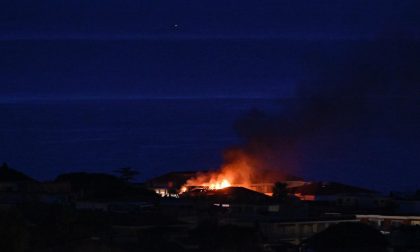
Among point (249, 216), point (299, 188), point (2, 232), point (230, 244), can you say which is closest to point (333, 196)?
point (299, 188)

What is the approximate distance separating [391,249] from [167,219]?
9.50 meters

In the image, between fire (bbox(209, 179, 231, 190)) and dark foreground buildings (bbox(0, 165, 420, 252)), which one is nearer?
dark foreground buildings (bbox(0, 165, 420, 252))

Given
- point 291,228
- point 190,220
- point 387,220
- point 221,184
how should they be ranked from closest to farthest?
point 291,228
point 190,220
point 387,220
point 221,184

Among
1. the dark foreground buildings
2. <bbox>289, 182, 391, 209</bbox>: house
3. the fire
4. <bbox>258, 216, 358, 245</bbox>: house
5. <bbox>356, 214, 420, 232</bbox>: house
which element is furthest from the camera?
the fire

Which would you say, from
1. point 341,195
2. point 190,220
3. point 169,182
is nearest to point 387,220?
point 190,220

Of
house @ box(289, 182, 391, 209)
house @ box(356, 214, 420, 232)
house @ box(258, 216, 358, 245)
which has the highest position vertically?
house @ box(289, 182, 391, 209)

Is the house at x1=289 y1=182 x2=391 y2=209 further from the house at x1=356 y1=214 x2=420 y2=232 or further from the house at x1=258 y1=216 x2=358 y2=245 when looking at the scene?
the house at x1=258 y1=216 x2=358 y2=245

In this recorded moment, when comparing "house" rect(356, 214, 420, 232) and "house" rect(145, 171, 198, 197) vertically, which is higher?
"house" rect(145, 171, 198, 197)

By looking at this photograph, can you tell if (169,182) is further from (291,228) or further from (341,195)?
(291,228)

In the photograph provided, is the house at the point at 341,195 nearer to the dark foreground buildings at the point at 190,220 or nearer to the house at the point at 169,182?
the dark foreground buildings at the point at 190,220

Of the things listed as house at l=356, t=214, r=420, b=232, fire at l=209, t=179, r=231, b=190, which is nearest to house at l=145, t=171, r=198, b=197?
fire at l=209, t=179, r=231, b=190

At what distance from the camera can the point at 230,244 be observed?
41344 millimetres

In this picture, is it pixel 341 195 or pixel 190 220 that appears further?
pixel 341 195

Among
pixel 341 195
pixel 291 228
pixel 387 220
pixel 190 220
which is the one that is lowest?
pixel 291 228
